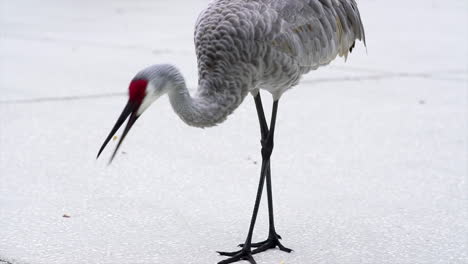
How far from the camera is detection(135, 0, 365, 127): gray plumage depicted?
3.88 m

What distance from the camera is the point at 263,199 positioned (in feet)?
17.0

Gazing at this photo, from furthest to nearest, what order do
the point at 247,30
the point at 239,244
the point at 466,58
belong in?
the point at 466,58
the point at 239,244
the point at 247,30

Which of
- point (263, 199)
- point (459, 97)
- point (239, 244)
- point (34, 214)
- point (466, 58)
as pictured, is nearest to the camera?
point (239, 244)

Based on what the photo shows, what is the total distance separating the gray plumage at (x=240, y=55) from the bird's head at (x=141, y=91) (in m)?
0.01

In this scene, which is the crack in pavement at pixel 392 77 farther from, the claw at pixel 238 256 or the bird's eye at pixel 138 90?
the bird's eye at pixel 138 90

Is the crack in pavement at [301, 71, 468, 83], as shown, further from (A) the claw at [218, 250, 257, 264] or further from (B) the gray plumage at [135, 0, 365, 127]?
(A) the claw at [218, 250, 257, 264]

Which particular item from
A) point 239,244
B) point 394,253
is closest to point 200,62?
point 239,244

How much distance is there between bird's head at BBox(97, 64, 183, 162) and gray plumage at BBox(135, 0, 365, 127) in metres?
0.01

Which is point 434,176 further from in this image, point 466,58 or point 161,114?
point 466,58

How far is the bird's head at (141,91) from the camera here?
3553 millimetres

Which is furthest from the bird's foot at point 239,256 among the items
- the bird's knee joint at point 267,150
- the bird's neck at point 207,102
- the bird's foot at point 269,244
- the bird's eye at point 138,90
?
the bird's eye at point 138,90

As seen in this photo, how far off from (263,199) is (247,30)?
5.11 ft

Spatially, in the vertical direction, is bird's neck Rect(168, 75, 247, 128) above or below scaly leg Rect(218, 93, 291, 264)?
above

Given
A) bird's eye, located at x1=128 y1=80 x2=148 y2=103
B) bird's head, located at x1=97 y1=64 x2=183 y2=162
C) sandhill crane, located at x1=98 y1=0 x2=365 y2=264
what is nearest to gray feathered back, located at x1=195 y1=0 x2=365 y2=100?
sandhill crane, located at x1=98 y1=0 x2=365 y2=264
